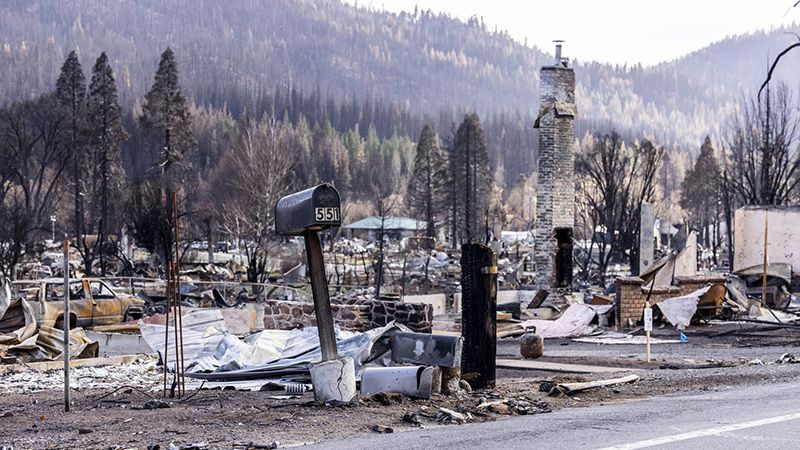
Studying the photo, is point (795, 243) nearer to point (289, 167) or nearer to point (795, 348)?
point (795, 348)

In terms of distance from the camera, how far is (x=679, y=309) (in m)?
25.8

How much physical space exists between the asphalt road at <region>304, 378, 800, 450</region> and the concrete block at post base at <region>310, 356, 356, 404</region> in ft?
4.65

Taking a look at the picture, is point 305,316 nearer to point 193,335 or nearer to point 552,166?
point 193,335

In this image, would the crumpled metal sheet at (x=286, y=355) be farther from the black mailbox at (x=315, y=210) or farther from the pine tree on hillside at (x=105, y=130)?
the pine tree on hillside at (x=105, y=130)

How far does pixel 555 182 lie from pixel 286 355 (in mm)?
20543

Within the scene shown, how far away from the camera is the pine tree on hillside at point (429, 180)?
317 ft

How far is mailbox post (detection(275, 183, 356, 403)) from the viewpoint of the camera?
11.5 meters

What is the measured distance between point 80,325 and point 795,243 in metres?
20.0

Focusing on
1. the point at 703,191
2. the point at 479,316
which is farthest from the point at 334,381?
the point at 703,191

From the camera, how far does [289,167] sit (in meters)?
68.8

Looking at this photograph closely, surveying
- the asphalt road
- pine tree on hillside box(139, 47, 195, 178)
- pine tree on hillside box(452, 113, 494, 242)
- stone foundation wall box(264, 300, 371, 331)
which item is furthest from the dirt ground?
pine tree on hillside box(452, 113, 494, 242)

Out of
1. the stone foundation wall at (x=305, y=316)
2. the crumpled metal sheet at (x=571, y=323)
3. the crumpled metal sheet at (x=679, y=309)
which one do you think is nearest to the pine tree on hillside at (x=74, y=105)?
the crumpled metal sheet at (x=571, y=323)

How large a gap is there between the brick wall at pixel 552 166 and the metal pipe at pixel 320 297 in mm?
23834

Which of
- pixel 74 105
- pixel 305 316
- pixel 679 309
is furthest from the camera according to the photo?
pixel 74 105
